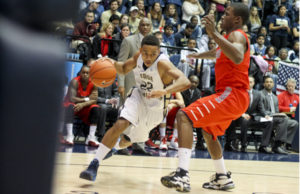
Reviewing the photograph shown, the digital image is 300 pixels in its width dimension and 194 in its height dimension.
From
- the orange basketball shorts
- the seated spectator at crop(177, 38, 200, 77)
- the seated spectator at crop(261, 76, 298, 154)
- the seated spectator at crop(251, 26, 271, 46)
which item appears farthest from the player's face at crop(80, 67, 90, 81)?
the seated spectator at crop(251, 26, 271, 46)

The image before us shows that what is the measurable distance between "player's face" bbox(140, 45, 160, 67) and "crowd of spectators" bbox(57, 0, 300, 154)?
2.86 metres

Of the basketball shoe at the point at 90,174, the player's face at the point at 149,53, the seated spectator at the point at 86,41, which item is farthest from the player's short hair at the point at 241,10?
the seated spectator at the point at 86,41

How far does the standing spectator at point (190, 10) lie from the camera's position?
11609 mm

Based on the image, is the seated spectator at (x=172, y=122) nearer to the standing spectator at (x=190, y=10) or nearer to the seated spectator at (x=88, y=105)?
the seated spectator at (x=88, y=105)

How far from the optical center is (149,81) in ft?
13.6

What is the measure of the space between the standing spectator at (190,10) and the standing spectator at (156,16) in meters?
1.10

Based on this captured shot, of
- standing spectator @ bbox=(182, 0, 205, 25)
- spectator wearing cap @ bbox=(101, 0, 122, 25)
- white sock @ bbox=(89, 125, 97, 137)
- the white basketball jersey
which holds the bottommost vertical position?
white sock @ bbox=(89, 125, 97, 137)

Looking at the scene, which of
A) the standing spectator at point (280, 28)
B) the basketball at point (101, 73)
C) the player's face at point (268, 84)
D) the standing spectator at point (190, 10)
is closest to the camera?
the basketball at point (101, 73)

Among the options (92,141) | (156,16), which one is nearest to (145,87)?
(92,141)

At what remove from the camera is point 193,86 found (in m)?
8.30

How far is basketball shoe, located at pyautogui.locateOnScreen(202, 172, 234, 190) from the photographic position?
399 centimetres

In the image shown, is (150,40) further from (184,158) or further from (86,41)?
(86,41)

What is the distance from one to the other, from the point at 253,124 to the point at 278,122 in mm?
628

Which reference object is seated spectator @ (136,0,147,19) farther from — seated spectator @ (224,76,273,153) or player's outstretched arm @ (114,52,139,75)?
player's outstretched arm @ (114,52,139,75)
